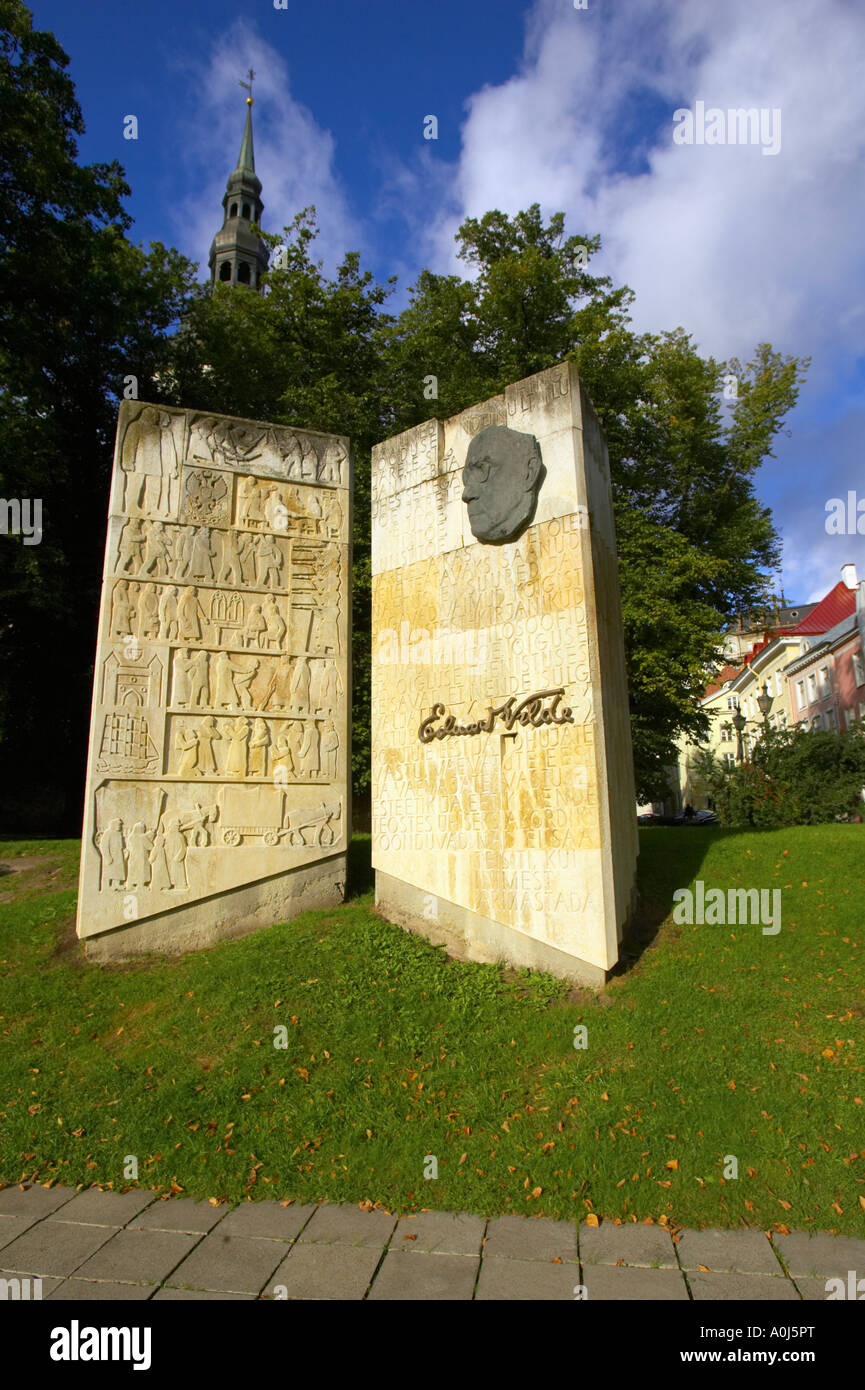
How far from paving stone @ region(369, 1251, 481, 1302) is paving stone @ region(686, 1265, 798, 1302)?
115 cm

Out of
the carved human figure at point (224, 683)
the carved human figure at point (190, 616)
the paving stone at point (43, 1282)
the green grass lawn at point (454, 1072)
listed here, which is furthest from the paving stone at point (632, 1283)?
the carved human figure at point (190, 616)

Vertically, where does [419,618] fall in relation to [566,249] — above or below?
below

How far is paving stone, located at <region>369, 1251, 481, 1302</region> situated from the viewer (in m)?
4.19

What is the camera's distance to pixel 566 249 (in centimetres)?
2275

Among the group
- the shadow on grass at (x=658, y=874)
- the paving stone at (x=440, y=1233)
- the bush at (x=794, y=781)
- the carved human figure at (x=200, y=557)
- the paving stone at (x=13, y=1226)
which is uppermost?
the carved human figure at (x=200, y=557)

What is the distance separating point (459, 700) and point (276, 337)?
1652 cm

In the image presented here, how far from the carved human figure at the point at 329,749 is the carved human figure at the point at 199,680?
5.26ft

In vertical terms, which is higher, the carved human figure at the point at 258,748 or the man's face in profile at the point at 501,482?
the man's face in profile at the point at 501,482

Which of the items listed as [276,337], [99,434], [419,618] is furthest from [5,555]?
[419,618]

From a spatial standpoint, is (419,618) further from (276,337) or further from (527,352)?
(276,337)

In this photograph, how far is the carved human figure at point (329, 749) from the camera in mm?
10852

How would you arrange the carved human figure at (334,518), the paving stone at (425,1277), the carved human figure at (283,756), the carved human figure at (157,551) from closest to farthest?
the paving stone at (425,1277) < the carved human figure at (283,756) < the carved human figure at (157,551) < the carved human figure at (334,518)

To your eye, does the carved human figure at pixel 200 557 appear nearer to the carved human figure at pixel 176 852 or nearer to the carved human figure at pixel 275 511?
the carved human figure at pixel 275 511
